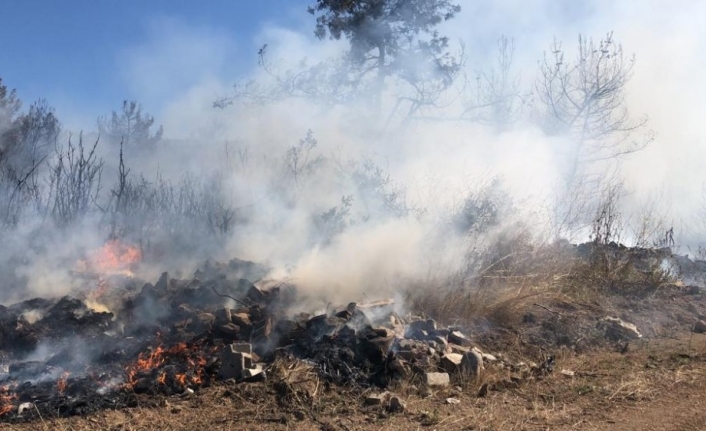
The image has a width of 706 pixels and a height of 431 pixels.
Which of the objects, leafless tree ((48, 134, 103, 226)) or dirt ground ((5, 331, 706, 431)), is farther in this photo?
leafless tree ((48, 134, 103, 226))

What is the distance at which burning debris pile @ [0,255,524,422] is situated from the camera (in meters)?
4.78

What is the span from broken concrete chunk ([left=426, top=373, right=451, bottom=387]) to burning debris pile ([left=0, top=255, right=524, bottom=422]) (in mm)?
11

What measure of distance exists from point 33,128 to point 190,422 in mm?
16736

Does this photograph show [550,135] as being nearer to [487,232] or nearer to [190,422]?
[487,232]

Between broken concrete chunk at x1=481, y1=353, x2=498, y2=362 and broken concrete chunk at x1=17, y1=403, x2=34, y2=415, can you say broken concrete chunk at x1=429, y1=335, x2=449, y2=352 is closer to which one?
broken concrete chunk at x1=481, y1=353, x2=498, y2=362

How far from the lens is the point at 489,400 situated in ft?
16.5

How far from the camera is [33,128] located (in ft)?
58.1

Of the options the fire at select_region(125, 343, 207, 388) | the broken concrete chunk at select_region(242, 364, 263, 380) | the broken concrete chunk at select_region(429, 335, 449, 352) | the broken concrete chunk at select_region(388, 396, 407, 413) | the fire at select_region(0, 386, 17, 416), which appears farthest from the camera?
the broken concrete chunk at select_region(429, 335, 449, 352)

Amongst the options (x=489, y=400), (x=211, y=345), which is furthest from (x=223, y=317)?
(x=489, y=400)

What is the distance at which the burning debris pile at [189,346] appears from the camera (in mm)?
4777

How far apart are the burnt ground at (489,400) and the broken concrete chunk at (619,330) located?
0.49 metres

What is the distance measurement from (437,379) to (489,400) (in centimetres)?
51

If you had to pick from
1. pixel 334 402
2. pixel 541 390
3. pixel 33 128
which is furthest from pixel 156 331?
pixel 33 128

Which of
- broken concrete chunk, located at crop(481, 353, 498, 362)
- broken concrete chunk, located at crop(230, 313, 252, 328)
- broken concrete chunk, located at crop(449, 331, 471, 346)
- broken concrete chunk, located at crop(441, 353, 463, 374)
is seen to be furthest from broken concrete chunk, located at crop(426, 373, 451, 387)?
broken concrete chunk, located at crop(230, 313, 252, 328)
